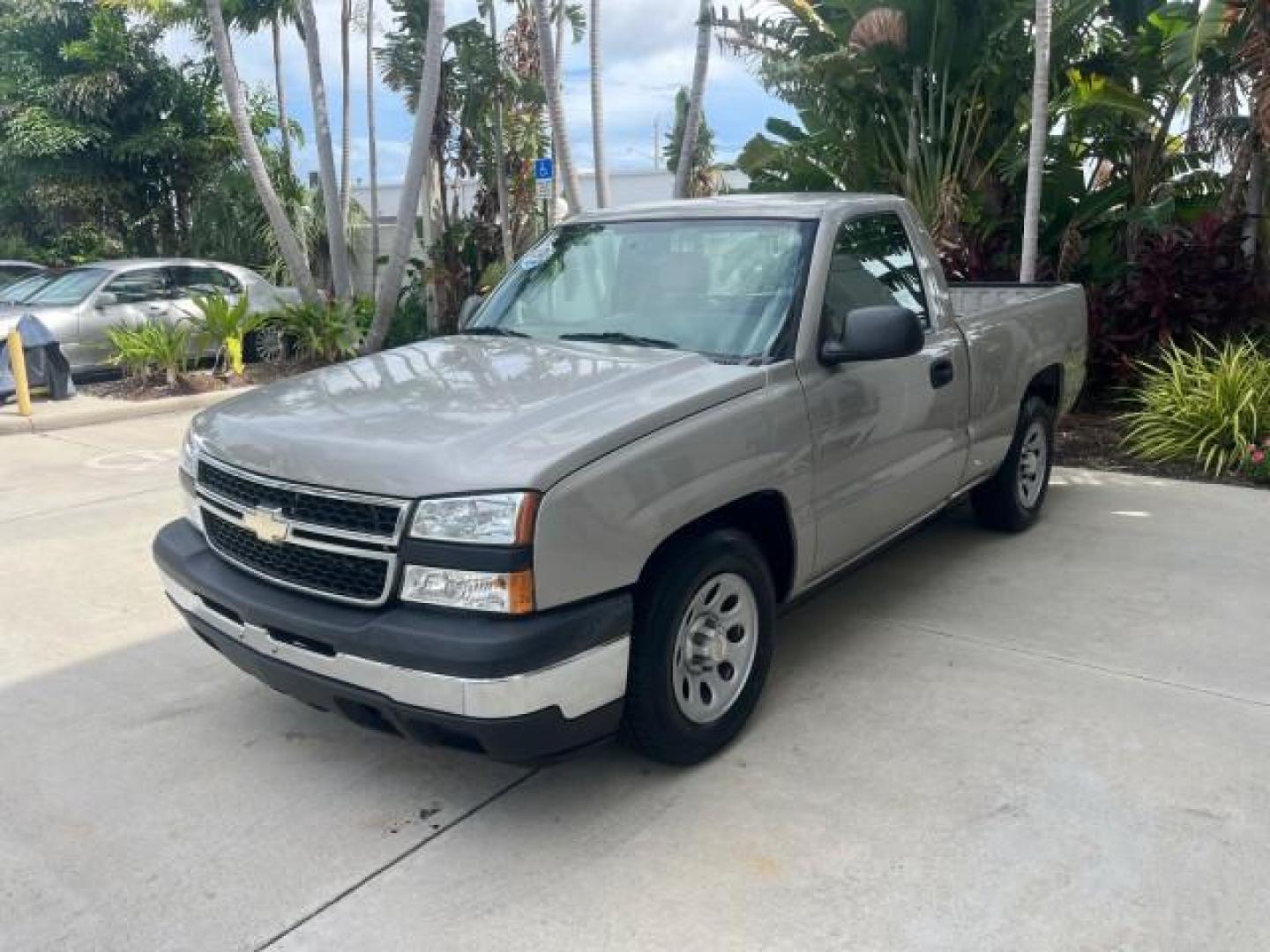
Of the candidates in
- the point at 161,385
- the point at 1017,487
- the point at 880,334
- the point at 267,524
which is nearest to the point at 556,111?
the point at 161,385

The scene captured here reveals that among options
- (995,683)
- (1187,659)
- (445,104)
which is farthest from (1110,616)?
(445,104)

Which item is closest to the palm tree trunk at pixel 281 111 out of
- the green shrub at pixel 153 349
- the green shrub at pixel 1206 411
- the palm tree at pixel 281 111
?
the palm tree at pixel 281 111

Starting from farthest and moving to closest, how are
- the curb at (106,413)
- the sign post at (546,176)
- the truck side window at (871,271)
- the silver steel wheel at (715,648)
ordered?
the sign post at (546,176)
the curb at (106,413)
the truck side window at (871,271)
the silver steel wheel at (715,648)

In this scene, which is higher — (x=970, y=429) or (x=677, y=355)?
(x=677, y=355)

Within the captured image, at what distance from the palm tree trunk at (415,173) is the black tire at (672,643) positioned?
8748mm

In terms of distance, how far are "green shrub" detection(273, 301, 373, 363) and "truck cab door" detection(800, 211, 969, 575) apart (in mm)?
9457

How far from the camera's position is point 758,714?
3.85 m

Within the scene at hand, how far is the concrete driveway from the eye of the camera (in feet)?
9.02

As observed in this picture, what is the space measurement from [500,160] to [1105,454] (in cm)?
937

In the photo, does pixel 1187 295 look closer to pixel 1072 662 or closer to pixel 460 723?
pixel 1072 662

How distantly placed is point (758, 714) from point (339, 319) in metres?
10.4

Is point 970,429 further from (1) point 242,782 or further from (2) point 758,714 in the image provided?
(1) point 242,782

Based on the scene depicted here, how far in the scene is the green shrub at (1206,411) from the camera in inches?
295

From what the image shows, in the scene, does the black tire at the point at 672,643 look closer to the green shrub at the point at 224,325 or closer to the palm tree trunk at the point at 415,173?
the palm tree trunk at the point at 415,173
